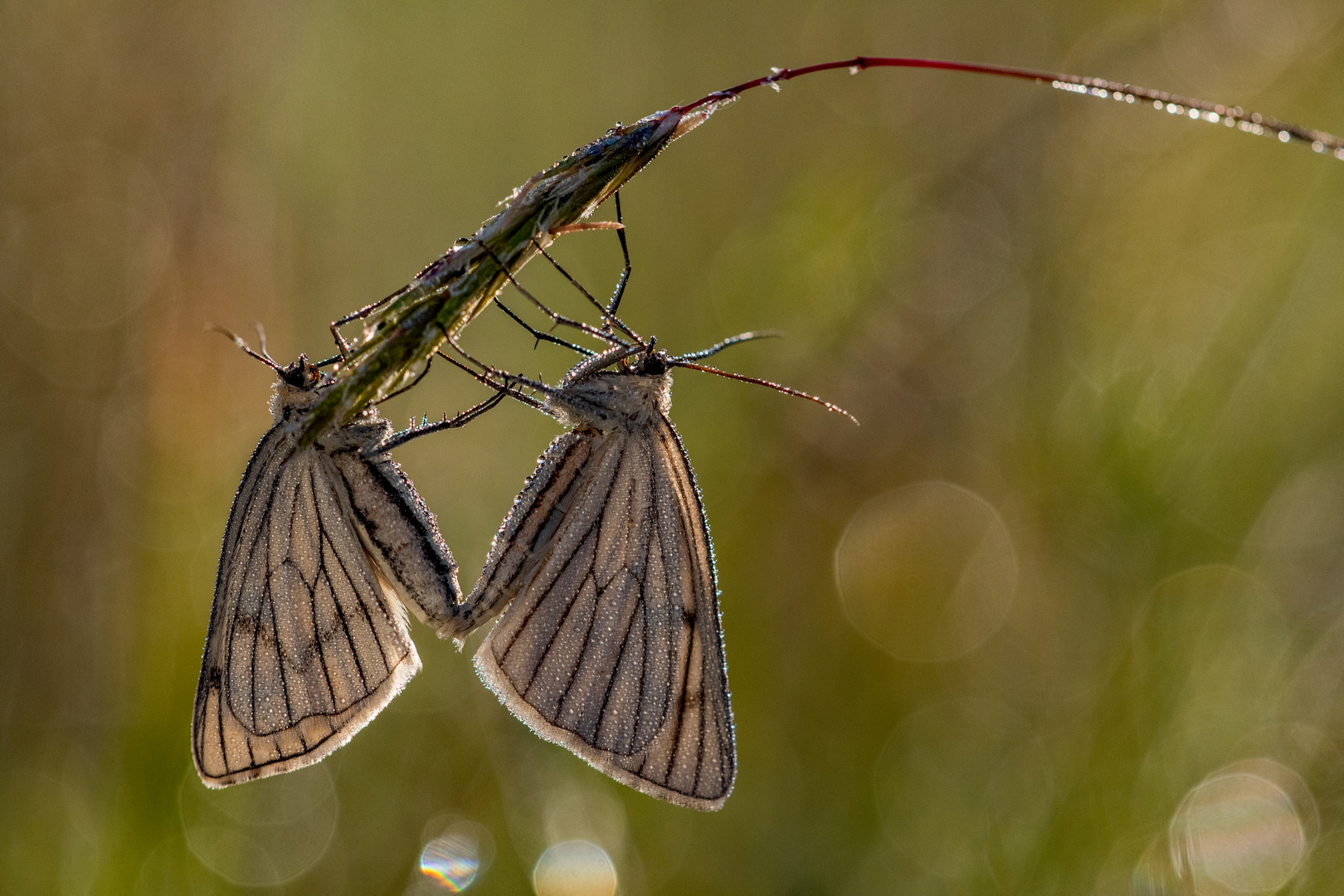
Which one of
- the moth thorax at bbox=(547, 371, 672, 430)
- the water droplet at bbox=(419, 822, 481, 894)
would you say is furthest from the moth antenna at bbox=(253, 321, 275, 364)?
the water droplet at bbox=(419, 822, 481, 894)

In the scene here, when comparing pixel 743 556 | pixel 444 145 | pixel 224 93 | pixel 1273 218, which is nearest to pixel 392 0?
pixel 444 145

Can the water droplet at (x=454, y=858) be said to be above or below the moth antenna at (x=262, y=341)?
below

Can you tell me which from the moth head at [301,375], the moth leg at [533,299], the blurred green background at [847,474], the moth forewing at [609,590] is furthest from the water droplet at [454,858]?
the moth leg at [533,299]

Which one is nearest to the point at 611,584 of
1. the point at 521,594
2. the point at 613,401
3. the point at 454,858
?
the point at 521,594

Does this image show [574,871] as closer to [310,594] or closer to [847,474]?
[310,594]

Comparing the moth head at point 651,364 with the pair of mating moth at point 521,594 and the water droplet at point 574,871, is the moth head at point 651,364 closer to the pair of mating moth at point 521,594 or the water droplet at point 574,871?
the pair of mating moth at point 521,594
